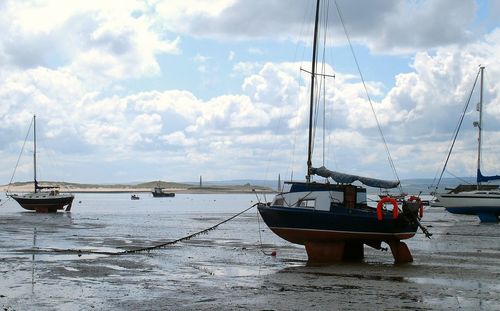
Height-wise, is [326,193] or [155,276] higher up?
[326,193]

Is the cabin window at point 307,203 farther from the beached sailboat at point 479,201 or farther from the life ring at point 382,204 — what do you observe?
the beached sailboat at point 479,201

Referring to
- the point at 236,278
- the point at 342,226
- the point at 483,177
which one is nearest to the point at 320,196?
the point at 342,226

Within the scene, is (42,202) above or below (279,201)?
below

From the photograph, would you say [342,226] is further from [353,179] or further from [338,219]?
[353,179]

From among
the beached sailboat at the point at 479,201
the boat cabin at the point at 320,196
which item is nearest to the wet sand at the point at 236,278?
the boat cabin at the point at 320,196

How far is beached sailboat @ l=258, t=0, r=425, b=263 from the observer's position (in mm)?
22625

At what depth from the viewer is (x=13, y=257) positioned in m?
23.1

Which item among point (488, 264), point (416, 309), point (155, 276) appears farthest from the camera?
point (488, 264)

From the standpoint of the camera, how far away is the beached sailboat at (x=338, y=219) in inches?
891

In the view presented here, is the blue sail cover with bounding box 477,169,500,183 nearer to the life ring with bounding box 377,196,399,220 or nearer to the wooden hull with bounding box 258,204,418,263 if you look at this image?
the wooden hull with bounding box 258,204,418,263

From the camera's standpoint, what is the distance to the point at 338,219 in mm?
22719

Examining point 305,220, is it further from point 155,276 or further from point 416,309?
point 416,309

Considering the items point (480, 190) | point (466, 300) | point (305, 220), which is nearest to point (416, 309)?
point (466, 300)

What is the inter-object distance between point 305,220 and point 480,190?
34.2 meters
